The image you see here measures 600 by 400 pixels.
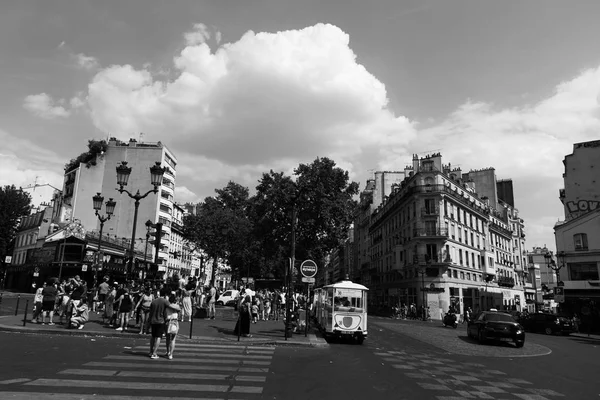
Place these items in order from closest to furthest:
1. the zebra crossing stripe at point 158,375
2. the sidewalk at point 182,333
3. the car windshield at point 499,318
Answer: the zebra crossing stripe at point 158,375, the sidewalk at point 182,333, the car windshield at point 499,318

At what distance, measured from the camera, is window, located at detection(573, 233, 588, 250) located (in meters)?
Answer: 40.3

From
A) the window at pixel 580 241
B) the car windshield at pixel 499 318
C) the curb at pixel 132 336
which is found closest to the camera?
the curb at pixel 132 336

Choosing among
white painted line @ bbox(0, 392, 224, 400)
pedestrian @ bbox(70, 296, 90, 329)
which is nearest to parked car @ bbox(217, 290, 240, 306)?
pedestrian @ bbox(70, 296, 90, 329)

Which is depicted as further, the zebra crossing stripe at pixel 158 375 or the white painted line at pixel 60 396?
the zebra crossing stripe at pixel 158 375

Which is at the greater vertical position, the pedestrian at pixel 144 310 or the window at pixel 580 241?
the window at pixel 580 241

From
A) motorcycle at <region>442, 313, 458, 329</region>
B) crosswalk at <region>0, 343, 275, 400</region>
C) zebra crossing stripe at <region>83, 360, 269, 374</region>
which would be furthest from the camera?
motorcycle at <region>442, 313, 458, 329</region>

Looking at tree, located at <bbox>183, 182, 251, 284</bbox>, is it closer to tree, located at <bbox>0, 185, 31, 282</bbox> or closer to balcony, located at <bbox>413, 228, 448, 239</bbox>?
tree, located at <bbox>0, 185, 31, 282</bbox>

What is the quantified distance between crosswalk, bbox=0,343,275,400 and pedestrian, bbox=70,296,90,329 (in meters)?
5.20

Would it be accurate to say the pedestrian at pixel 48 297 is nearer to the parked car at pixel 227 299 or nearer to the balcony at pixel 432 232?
the parked car at pixel 227 299

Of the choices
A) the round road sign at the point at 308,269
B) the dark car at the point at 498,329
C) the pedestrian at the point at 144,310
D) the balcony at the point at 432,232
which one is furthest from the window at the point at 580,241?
the pedestrian at the point at 144,310

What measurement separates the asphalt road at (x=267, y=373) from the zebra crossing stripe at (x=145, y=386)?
0.02m

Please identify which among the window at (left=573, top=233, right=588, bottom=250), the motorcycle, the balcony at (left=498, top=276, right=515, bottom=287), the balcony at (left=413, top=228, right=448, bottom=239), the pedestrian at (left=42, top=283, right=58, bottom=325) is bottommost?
the motorcycle

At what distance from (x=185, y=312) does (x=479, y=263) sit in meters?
51.3

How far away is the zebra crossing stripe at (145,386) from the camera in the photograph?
24.7 ft
